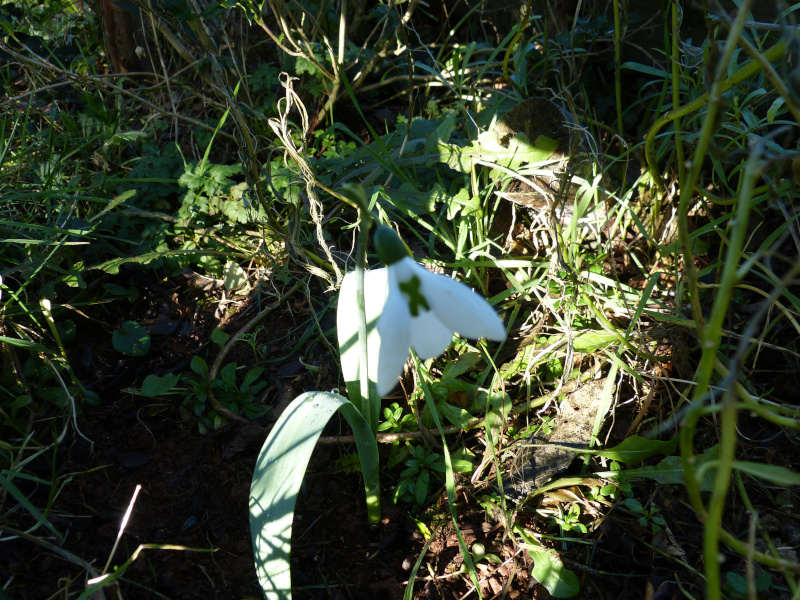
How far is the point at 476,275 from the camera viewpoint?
5.57 ft

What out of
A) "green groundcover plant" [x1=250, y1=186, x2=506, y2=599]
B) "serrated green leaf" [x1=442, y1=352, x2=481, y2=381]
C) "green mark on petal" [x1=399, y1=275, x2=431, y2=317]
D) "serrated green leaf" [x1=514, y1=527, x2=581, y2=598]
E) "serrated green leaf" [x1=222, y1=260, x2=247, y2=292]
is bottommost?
"serrated green leaf" [x1=514, y1=527, x2=581, y2=598]

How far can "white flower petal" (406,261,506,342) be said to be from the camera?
0.90 metres

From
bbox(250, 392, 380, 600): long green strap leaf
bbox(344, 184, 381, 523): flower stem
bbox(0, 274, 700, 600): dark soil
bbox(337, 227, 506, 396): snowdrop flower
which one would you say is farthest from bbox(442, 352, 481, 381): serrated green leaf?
bbox(337, 227, 506, 396): snowdrop flower

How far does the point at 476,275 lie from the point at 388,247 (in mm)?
877

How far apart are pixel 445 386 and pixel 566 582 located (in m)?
0.56

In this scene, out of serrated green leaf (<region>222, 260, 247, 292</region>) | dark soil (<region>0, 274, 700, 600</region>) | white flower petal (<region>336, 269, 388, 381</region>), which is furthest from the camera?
serrated green leaf (<region>222, 260, 247, 292</region>)

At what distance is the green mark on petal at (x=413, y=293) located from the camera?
0.86m

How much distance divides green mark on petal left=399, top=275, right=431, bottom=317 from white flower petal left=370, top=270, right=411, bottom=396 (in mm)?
34

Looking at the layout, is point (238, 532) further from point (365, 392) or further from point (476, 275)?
point (476, 275)

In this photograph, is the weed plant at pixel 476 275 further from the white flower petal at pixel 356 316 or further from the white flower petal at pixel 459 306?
the white flower petal at pixel 459 306

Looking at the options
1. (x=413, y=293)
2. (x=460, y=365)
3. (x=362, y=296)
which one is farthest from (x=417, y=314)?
(x=460, y=365)

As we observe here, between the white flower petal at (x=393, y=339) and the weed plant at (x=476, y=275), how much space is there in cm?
53

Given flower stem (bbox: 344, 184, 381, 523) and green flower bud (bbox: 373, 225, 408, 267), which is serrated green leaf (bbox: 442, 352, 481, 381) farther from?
green flower bud (bbox: 373, 225, 408, 267)

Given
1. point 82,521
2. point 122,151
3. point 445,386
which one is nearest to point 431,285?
point 445,386
